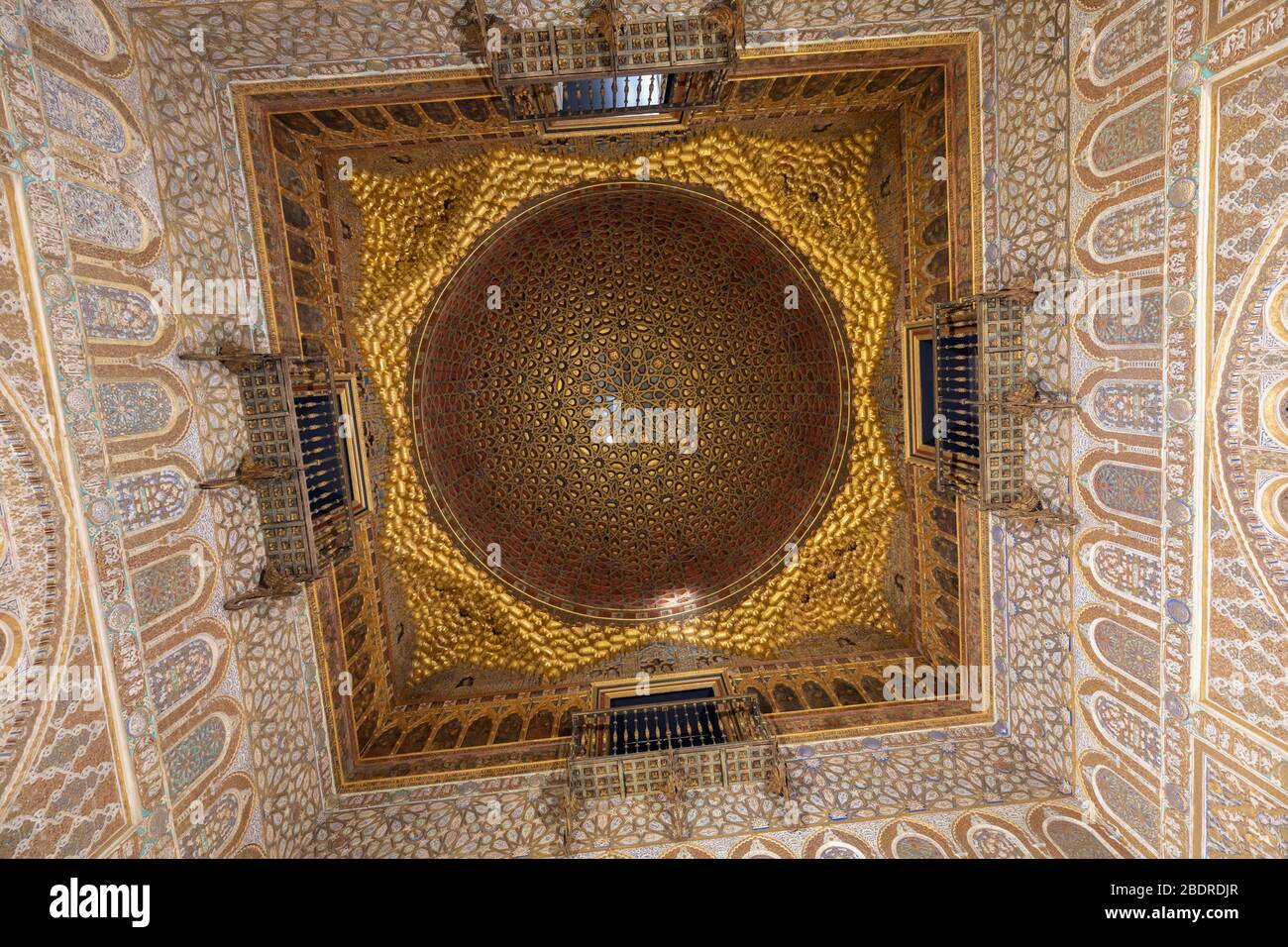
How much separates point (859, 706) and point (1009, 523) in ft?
12.1

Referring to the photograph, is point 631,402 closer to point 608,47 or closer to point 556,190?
point 556,190

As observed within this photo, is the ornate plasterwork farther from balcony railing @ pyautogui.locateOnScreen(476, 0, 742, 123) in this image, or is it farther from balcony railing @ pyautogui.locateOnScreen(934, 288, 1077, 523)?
balcony railing @ pyautogui.locateOnScreen(476, 0, 742, 123)

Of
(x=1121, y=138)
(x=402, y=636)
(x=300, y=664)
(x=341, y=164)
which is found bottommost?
(x=402, y=636)

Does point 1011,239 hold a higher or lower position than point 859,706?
higher

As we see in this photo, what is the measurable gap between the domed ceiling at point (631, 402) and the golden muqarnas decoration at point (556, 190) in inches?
11.5

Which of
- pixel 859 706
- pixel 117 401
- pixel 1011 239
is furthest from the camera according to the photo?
pixel 859 706

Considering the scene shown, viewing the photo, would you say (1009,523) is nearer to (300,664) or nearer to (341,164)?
(300,664)

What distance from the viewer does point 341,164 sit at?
8555mm

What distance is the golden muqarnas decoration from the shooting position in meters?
9.36

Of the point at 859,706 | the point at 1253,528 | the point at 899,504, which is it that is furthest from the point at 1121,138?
the point at 859,706

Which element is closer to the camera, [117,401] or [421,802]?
[117,401]

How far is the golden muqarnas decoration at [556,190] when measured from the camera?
936cm

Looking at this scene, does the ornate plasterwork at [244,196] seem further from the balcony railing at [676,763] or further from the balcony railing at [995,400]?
the balcony railing at [676,763]

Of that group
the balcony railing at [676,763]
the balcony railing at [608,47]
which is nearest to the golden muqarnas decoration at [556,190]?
the balcony railing at [676,763]
